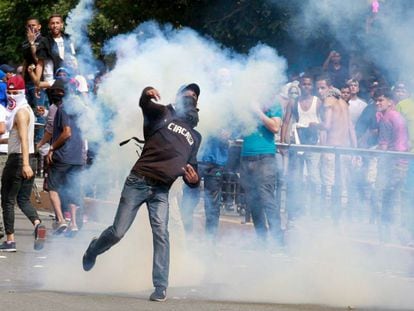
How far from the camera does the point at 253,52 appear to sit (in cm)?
1171

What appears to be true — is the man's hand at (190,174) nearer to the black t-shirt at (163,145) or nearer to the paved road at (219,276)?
the black t-shirt at (163,145)

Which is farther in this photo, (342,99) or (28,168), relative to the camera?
(342,99)

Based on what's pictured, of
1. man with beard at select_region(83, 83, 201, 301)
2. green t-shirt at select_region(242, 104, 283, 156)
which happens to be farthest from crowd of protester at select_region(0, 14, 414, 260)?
man with beard at select_region(83, 83, 201, 301)

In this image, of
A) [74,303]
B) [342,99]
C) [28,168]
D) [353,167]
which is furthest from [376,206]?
[74,303]

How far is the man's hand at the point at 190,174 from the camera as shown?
9867 millimetres

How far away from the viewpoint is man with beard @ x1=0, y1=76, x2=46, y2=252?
12492mm

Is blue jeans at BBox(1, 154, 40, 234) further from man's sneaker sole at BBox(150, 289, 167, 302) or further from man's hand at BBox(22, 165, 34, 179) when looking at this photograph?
man's sneaker sole at BBox(150, 289, 167, 302)

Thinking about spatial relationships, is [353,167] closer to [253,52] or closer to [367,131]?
[367,131]

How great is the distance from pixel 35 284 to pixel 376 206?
4.09 meters

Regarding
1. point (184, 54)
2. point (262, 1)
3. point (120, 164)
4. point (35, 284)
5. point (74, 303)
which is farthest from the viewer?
point (262, 1)

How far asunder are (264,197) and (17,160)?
2596 mm

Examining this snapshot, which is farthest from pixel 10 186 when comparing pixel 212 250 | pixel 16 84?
pixel 212 250

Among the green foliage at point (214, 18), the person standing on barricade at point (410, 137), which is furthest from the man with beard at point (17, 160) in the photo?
the person standing on barricade at point (410, 137)

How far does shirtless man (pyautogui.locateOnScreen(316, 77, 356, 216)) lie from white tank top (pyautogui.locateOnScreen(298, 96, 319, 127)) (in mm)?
203
